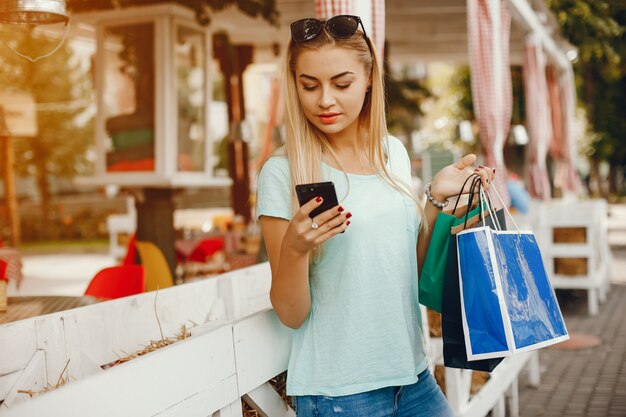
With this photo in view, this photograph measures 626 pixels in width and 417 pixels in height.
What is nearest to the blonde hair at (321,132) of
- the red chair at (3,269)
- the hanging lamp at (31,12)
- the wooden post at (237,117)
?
the hanging lamp at (31,12)

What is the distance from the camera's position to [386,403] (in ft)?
6.97

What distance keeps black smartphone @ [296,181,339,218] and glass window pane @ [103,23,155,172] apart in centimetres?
570

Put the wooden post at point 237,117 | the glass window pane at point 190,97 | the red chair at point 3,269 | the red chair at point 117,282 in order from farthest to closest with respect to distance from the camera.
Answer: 1. the wooden post at point 237,117
2. the glass window pane at point 190,97
3. the red chair at point 3,269
4. the red chair at point 117,282

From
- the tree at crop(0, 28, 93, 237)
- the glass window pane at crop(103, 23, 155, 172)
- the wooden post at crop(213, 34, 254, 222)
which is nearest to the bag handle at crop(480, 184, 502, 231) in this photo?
the glass window pane at crop(103, 23, 155, 172)

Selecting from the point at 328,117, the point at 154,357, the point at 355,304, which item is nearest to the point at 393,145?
the point at 328,117

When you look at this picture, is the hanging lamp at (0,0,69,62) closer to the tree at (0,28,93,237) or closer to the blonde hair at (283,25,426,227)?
the blonde hair at (283,25,426,227)

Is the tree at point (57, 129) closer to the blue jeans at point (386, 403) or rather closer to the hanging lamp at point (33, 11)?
the hanging lamp at point (33, 11)

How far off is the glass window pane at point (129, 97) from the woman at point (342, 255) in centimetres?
537

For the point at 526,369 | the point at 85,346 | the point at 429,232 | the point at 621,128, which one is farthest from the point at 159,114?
the point at 621,128

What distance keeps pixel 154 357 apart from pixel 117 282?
2691mm

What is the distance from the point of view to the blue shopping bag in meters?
2.12

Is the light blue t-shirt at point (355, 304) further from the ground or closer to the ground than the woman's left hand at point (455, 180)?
closer to the ground

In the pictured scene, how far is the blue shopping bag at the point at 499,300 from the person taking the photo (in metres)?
2.12

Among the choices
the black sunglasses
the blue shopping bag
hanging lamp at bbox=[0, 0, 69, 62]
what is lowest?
the blue shopping bag
